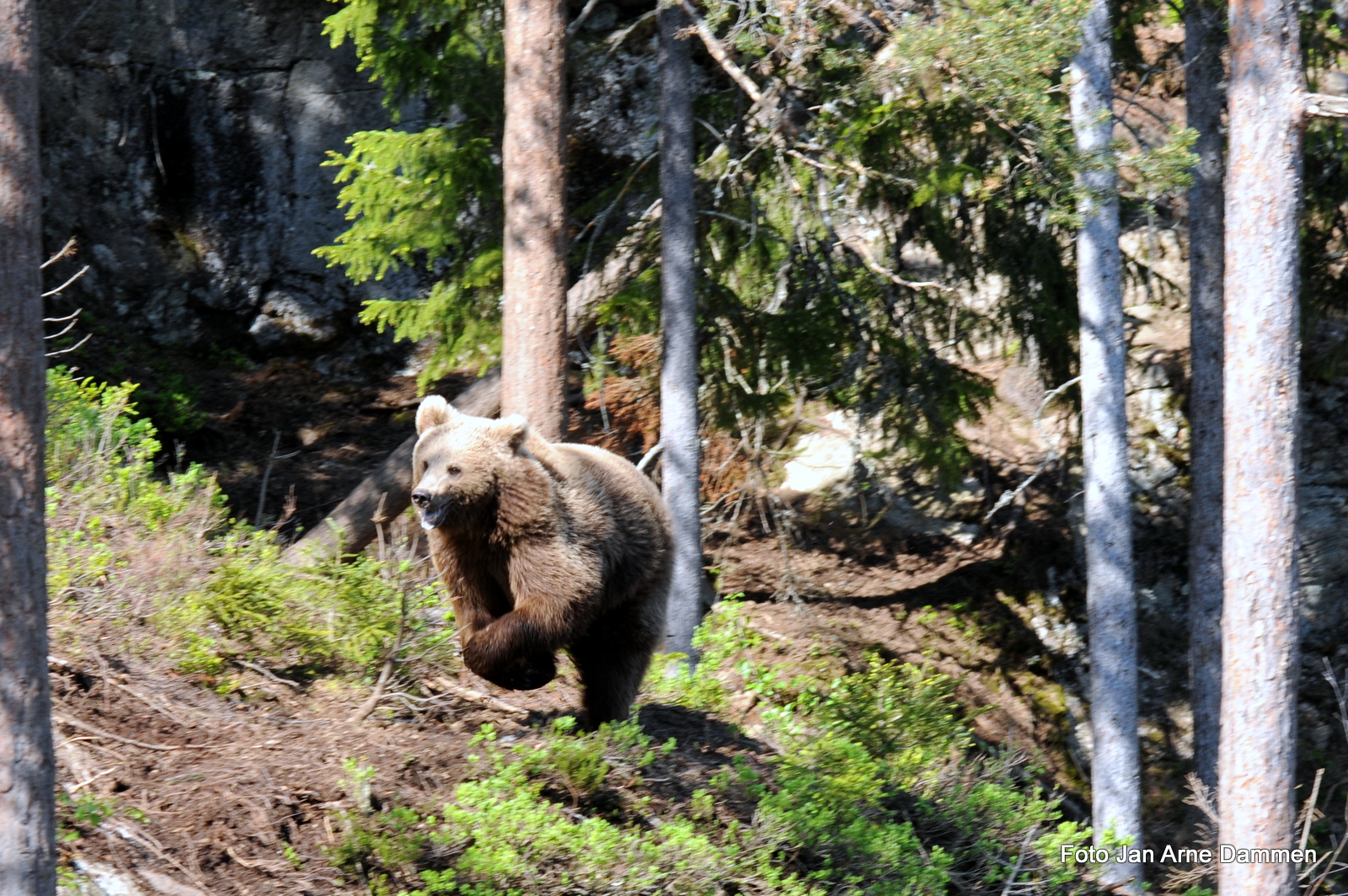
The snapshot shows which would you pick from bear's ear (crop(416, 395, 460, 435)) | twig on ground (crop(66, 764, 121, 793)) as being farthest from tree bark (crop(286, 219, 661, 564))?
twig on ground (crop(66, 764, 121, 793))

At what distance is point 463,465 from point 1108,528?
23.7 feet

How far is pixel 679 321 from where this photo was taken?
10.2 m

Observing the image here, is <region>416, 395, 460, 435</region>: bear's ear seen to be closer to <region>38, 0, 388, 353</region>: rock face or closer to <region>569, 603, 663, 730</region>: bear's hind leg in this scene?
<region>569, 603, 663, 730</region>: bear's hind leg

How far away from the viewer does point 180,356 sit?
15039 millimetres

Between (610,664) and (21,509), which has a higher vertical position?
(21,509)

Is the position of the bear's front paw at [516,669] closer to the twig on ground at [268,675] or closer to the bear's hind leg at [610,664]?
the bear's hind leg at [610,664]

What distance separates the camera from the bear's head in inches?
214

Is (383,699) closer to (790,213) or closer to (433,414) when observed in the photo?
(433,414)

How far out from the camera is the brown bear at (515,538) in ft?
18.6

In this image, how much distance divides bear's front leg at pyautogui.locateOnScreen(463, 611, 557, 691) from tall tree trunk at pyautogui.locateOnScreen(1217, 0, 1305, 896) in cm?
543

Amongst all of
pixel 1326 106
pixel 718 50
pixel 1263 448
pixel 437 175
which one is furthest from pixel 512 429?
pixel 1326 106

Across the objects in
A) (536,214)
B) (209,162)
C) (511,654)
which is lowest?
(511,654)

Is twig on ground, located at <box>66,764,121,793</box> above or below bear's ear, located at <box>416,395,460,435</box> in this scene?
below

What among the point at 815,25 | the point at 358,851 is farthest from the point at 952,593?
the point at 358,851
